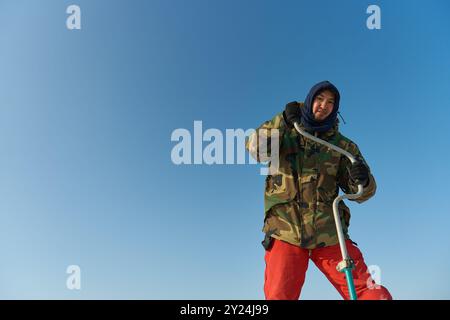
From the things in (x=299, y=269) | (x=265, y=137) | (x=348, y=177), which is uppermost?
(x=265, y=137)

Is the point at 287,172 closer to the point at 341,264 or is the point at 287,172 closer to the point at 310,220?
the point at 310,220

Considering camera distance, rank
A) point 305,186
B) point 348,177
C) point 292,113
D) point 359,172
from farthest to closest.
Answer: point 348,177 → point 305,186 → point 292,113 → point 359,172

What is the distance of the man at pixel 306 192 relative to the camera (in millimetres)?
3686

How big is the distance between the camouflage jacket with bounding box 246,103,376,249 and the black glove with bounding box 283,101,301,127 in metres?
0.11

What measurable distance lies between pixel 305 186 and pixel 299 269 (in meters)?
0.84

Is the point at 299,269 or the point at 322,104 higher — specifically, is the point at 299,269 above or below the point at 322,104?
below

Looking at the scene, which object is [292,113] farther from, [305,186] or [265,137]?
[305,186]

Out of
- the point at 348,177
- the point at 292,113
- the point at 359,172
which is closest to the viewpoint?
the point at 359,172

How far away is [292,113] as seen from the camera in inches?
153

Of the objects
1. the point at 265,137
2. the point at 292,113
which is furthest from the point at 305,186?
the point at 292,113
